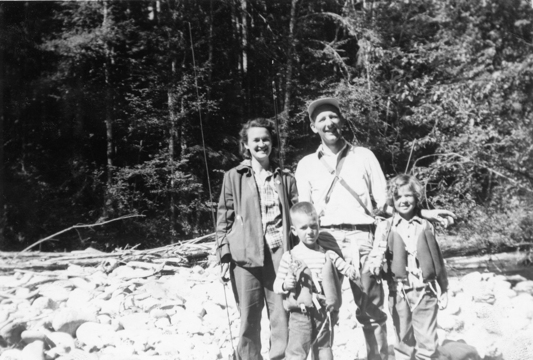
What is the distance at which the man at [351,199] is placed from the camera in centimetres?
289

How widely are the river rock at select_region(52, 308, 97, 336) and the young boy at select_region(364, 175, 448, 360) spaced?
9.05ft

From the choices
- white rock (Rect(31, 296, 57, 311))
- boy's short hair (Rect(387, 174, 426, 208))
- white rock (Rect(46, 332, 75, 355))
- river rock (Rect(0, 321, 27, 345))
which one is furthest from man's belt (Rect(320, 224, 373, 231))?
white rock (Rect(31, 296, 57, 311))

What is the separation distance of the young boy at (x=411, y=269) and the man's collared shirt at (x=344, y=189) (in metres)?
0.11

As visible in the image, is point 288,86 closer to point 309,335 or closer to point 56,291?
point 56,291

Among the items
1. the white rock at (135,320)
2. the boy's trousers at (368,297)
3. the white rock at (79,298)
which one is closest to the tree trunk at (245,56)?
the white rock at (79,298)

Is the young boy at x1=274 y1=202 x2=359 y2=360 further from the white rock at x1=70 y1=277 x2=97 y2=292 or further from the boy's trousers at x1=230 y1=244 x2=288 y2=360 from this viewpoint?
the white rock at x1=70 y1=277 x2=97 y2=292

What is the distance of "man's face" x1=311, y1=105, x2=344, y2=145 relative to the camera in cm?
298

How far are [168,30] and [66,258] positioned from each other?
4.73m

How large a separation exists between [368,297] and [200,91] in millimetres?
6922

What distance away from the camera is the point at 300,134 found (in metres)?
8.80

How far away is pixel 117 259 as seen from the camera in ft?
21.7

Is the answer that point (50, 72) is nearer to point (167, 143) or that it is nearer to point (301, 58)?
point (167, 143)

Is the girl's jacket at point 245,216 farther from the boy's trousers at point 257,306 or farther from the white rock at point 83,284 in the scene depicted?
the white rock at point 83,284

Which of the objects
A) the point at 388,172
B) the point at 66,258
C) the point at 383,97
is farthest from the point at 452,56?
the point at 66,258
